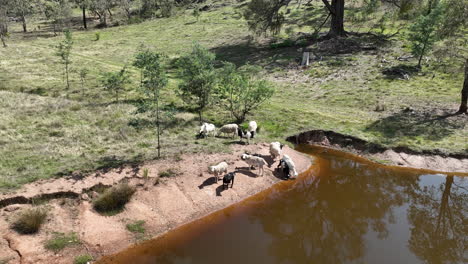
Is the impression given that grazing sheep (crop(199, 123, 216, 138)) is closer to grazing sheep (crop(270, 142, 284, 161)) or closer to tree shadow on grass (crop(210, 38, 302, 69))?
grazing sheep (crop(270, 142, 284, 161))

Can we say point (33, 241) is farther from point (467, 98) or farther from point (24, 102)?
point (467, 98)

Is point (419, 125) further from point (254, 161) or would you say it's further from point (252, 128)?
point (254, 161)

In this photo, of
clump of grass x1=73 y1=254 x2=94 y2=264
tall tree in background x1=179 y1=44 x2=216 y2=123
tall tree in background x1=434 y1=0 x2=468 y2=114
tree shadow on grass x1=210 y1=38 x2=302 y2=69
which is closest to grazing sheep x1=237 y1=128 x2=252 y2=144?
tall tree in background x1=179 y1=44 x2=216 y2=123

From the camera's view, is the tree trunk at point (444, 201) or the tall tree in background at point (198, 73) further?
the tall tree in background at point (198, 73)

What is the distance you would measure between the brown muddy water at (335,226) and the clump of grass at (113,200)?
8.13 feet

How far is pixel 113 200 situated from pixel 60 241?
2754mm

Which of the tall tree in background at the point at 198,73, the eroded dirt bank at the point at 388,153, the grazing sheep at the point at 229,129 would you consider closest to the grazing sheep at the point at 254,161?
the grazing sheep at the point at 229,129

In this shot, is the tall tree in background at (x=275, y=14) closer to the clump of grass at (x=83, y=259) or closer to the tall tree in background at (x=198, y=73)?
the tall tree in background at (x=198, y=73)

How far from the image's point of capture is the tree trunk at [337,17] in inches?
1899

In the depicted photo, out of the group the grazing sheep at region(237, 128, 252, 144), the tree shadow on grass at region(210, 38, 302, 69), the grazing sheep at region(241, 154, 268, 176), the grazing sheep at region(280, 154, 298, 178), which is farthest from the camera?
the tree shadow on grass at region(210, 38, 302, 69)

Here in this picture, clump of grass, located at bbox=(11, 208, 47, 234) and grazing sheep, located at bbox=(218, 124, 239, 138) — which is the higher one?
grazing sheep, located at bbox=(218, 124, 239, 138)

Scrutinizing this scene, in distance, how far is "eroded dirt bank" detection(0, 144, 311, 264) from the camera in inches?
520

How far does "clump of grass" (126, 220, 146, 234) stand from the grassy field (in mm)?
4530

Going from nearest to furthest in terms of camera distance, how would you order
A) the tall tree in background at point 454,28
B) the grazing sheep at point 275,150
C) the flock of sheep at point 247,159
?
the flock of sheep at point 247,159
the grazing sheep at point 275,150
the tall tree in background at point 454,28
